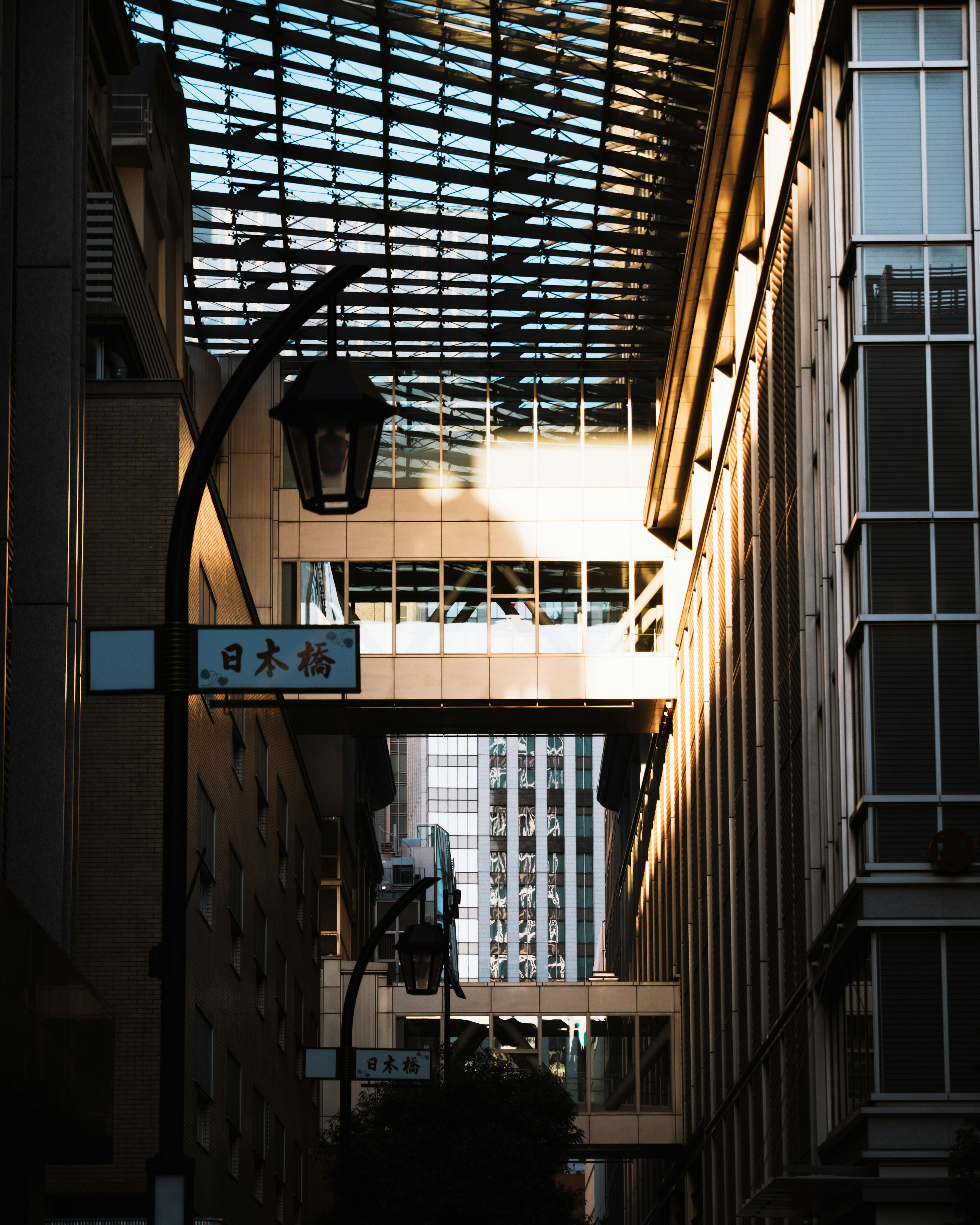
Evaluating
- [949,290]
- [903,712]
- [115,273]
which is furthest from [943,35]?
[115,273]

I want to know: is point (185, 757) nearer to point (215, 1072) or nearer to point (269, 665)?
point (269, 665)

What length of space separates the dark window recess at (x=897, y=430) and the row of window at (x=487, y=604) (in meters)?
29.4

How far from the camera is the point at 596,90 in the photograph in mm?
39188

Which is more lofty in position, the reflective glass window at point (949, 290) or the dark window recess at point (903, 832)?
the reflective glass window at point (949, 290)

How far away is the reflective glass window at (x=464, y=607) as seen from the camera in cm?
5231

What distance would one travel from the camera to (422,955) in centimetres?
2547

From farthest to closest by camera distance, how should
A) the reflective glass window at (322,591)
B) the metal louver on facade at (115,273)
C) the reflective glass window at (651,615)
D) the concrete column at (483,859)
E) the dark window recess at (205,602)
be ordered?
the concrete column at (483,859)
the reflective glass window at (322,591)
the reflective glass window at (651,615)
the dark window recess at (205,602)
the metal louver on facade at (115,273)

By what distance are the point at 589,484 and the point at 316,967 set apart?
49.2 ft

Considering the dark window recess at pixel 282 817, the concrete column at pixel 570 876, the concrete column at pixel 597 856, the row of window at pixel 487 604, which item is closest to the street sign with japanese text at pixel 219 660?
the dark window recess at pixel 282 817

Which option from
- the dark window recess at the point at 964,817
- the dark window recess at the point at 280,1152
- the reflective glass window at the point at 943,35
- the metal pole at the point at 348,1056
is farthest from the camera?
the dark window recess at the point at 280,1152

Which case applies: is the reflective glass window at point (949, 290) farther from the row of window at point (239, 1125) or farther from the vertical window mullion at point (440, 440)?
the vertical window mullion at point (440, 440)

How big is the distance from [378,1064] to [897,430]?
32.0ft

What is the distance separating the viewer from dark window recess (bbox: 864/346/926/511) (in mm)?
22547

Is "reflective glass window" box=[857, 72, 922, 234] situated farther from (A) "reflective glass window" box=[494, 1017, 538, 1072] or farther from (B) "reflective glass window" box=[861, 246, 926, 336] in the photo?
(A) "reflective glass window" box=[494, 1017, 538, 1072]
